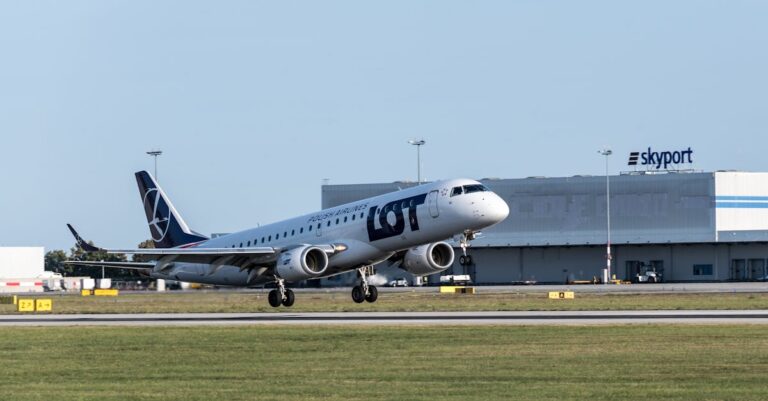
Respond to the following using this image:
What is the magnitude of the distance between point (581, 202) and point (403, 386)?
113m

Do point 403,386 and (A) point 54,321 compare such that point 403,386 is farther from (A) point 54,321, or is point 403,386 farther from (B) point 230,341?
(A) point 54,321

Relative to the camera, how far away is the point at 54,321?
52062 millimetres

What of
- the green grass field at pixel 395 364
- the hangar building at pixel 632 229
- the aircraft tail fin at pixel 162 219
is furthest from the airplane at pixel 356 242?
the hangar building at pixel 632 229

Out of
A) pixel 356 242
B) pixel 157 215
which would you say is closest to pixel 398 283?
pixel 157 215

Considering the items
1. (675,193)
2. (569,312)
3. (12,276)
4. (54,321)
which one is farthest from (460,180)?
(12,276)

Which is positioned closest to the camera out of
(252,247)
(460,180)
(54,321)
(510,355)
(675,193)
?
(510,355)

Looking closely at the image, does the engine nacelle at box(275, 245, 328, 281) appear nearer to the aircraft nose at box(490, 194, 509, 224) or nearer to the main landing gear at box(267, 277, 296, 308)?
the main landing gear at box(267, 277, 296, 308)

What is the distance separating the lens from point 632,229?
133750 millimetres

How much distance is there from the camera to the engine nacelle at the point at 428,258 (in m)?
62.3

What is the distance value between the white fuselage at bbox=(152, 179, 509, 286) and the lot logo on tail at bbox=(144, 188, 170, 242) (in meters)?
→ 9.21

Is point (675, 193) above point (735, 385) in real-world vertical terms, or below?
above

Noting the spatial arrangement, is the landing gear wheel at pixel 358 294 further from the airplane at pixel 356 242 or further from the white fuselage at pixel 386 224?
the white fuselage at pixel 386 224

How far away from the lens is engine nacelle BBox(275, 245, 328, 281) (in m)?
59.9

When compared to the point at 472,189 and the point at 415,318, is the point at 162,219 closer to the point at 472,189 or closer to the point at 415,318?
the point at 472,189
